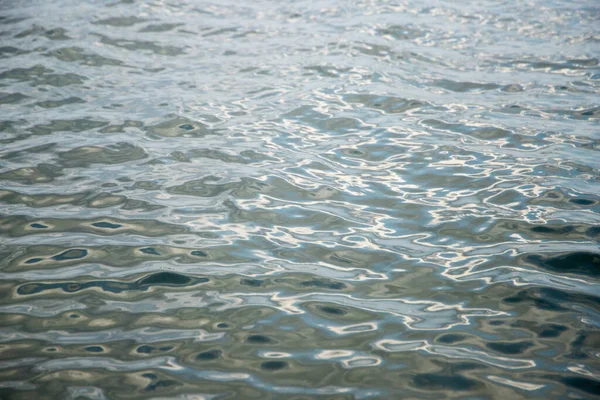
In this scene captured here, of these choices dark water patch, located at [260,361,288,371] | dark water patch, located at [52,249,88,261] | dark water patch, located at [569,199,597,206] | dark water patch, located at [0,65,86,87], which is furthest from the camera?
dark water patch, located at [0,65,86,87]

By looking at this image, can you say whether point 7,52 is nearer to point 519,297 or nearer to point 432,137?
point 432,137

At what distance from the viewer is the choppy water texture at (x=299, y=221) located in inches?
90.5

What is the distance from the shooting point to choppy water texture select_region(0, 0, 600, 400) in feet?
7.54

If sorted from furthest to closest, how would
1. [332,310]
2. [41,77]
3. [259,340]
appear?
[41,77] → [332,310] → [259,340]

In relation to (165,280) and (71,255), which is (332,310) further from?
(71,255)

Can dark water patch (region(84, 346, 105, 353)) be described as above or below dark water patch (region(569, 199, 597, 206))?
below

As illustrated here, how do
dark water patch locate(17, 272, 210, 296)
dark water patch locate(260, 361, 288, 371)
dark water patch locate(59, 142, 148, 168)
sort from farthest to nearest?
dark water patch locate(59, 142, 148, 168) → dark water patch locate(17, 272, 210, 296) → dark water patch locate(260, 361, 288, 371)

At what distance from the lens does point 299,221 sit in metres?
3.46

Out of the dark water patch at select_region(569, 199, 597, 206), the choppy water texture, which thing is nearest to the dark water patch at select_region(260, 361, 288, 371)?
the choppy water texture

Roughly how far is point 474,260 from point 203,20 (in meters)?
6.52

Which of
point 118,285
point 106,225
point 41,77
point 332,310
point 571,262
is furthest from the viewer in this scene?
point 41,77

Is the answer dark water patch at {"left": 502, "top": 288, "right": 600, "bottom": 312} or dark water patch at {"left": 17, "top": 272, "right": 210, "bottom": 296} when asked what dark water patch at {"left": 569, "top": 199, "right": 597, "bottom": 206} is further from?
dark water patch at {"left": 17, "top": 272, "right": 210, "bottom": 296}

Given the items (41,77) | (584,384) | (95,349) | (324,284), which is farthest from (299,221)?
(41,77)

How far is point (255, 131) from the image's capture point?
480cm
